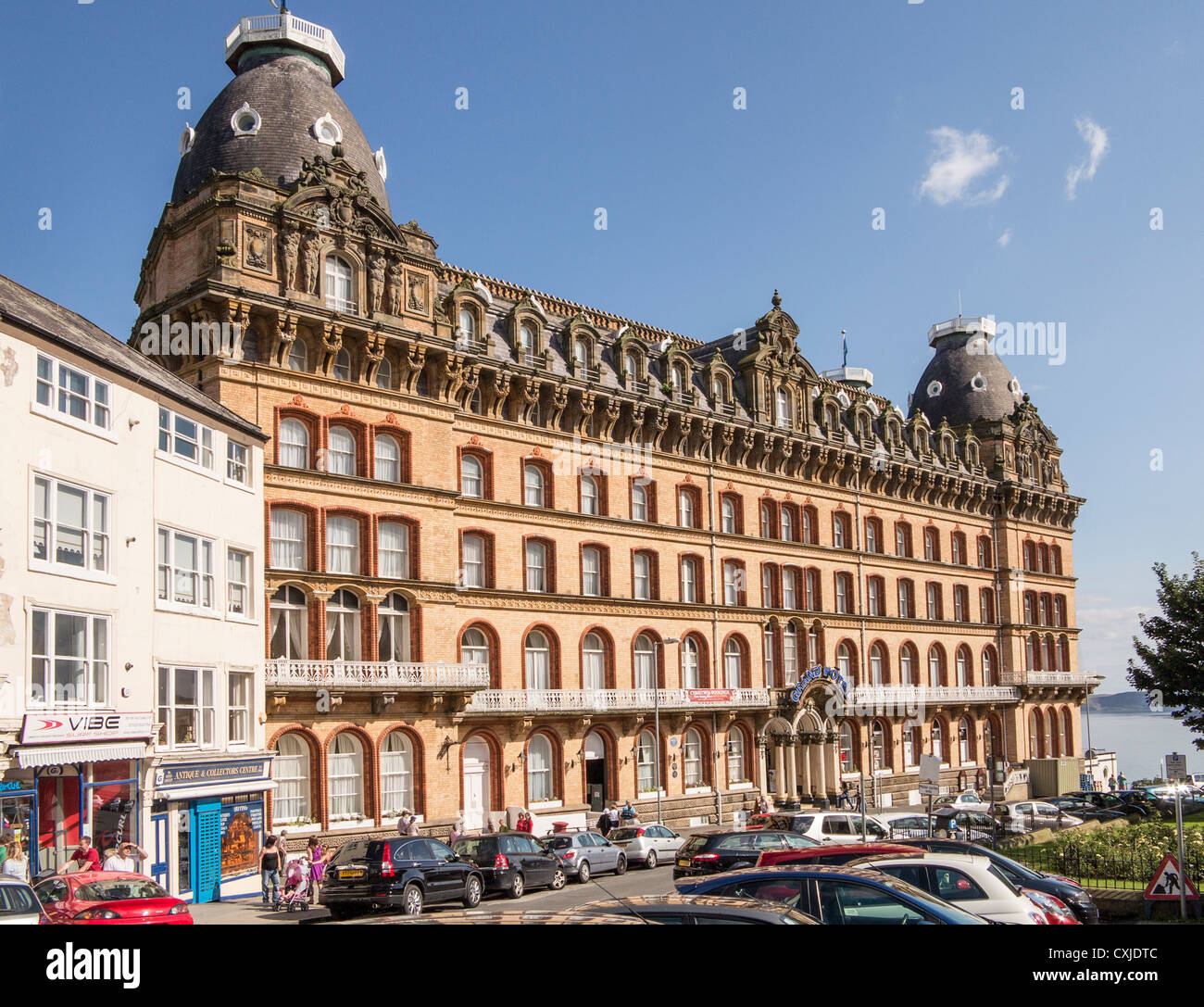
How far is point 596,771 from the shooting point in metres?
46.9

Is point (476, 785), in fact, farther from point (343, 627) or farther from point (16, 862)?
point (16, 862)

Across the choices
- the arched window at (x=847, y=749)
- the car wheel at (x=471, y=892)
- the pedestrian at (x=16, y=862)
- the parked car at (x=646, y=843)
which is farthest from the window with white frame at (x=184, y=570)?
the arched window at (x=847, y=749)

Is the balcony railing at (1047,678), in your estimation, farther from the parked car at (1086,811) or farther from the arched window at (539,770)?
the arched window at (539,770)

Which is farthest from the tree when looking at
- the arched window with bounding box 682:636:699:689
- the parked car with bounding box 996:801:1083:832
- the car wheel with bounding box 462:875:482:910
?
the car wheel with bounding box 462:875:482:910

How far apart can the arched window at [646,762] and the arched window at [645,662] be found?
204 cm

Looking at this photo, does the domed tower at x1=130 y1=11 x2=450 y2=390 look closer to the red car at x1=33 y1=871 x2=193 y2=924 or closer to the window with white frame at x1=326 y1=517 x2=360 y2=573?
the window with white frame at x1=326 y1=517 x2=360 y2=573

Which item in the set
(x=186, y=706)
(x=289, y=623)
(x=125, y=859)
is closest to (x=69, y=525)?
(x=186, y=706)

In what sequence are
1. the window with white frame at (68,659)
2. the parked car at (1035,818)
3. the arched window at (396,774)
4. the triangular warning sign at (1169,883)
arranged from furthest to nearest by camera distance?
the parked car at (1035,818) → the arched window at (396,774) → the window with white frame at (68,659) → the triangular warning sign at (1169,883)

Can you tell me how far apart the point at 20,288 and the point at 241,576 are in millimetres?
9107

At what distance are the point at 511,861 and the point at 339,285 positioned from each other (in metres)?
20.3

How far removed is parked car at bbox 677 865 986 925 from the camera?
492 inches

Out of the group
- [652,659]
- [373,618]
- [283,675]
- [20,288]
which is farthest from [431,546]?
[20,288]

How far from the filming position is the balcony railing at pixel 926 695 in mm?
59312
